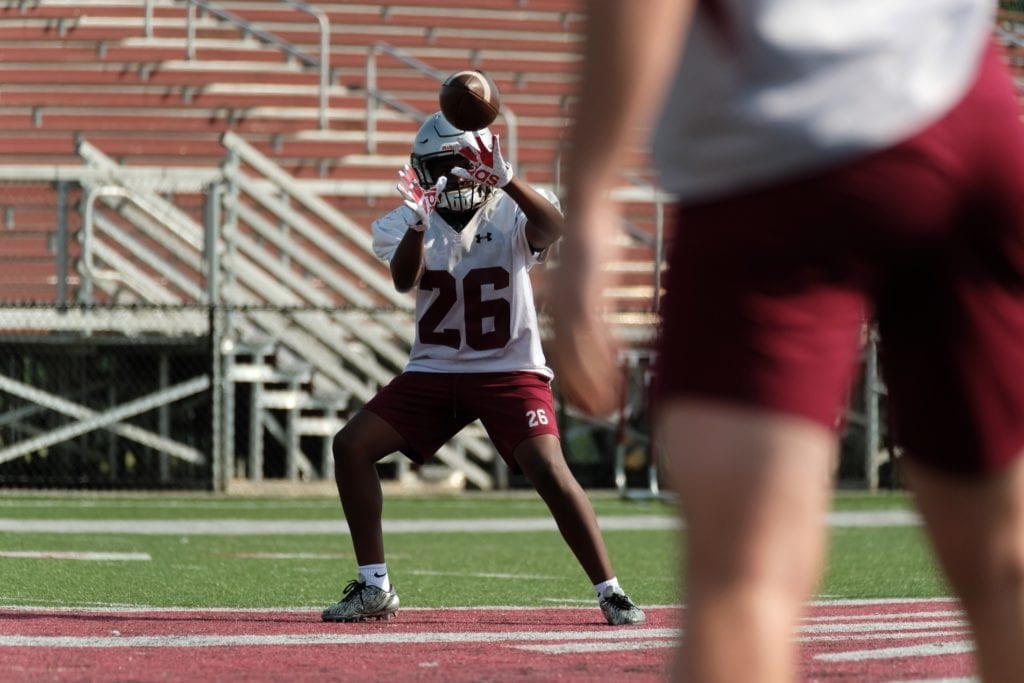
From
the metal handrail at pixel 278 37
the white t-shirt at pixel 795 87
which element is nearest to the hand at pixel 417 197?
the white t-shirt at pixel 795 87

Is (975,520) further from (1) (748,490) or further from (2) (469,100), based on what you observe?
(2) (469,100)

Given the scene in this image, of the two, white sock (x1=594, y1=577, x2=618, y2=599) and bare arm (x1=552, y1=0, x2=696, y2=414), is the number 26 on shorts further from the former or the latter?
bare arm (x1=552, y1=0, x2=696, y2=414)

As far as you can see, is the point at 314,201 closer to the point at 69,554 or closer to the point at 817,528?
the point at 69,554

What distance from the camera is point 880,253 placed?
229cm

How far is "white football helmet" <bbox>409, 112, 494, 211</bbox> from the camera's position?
21.7 ft

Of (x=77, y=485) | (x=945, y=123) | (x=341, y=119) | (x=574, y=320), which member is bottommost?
(x=77, y=485)

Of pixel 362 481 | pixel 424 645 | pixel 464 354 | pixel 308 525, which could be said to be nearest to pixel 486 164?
pixel 464 354

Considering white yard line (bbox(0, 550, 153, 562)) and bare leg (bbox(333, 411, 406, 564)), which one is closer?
bare leg (bbox(333, 411, 406, 564))

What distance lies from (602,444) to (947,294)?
15085 millimetres

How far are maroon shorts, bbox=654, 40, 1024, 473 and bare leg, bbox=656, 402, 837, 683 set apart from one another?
41mm

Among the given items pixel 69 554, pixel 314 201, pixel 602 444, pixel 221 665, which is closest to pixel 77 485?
pixel 314 201

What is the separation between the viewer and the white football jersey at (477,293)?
6832mm

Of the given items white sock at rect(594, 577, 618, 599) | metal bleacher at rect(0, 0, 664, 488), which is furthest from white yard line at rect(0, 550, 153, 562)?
metal bleacher at rect(0, 0, 664, 488)

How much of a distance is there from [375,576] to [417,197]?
51.1 inches
